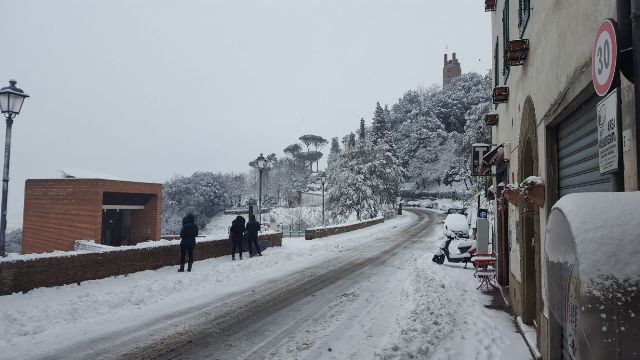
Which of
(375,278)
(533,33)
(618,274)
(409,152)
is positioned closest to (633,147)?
(618,274)

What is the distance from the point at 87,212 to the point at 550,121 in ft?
88.8

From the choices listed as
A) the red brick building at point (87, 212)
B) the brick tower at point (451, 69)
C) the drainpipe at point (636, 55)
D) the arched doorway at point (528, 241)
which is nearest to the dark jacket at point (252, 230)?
the arched doorway at point (528, 241)

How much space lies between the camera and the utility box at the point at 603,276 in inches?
71.5

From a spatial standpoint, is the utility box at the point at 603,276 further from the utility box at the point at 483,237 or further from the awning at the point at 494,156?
the utility box at the point at 483,237

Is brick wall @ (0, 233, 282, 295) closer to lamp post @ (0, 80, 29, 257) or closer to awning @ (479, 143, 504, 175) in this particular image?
lamp post @ (0, 80, 29, 257)

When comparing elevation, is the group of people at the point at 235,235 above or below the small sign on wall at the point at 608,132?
below

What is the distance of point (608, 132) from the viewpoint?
3.11m

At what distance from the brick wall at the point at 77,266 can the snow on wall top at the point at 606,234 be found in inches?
380

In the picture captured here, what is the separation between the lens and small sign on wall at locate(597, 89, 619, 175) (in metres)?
2.96

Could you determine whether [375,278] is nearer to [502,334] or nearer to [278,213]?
[502,334]

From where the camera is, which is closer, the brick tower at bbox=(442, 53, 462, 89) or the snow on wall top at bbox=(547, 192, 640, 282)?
the snow on wall top at bbox=(547, 192, 640, 282)

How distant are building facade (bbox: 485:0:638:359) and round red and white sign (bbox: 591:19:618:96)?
0.32 feet

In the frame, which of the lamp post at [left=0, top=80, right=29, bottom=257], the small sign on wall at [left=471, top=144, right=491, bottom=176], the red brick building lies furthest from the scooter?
the red brick building

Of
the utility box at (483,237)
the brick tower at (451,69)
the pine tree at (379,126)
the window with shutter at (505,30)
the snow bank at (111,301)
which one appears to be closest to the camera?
the snow bank at (111,301)
